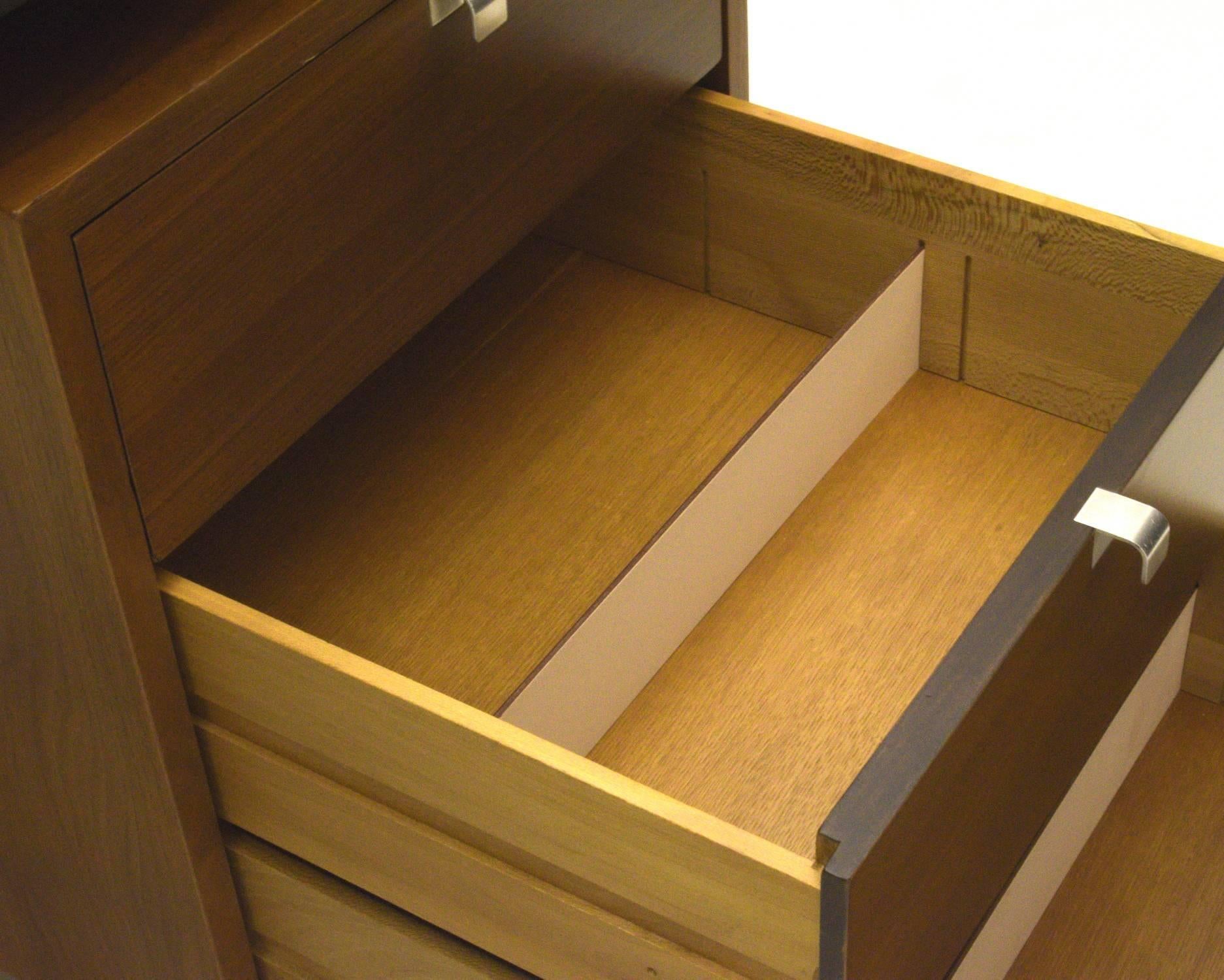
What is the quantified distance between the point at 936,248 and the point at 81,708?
552 millimetres

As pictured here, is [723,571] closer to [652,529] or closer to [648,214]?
[652,529]

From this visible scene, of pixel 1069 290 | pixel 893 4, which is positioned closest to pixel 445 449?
pixel 1069 290

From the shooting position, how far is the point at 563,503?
114 centimetres

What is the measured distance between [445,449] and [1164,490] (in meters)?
0.46

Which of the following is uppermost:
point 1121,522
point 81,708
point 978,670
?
point 1121,522

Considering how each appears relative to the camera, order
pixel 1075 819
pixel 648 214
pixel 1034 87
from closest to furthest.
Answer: pixel 1075 819 < pixel 648 214 < pixel 1034 87

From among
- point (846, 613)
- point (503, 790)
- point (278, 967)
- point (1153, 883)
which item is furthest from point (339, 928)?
point (1153, 883)

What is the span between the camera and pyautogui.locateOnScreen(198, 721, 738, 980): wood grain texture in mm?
821

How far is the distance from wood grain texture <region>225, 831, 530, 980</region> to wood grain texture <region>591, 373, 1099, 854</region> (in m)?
0.14

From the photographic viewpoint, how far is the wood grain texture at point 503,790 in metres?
0.73

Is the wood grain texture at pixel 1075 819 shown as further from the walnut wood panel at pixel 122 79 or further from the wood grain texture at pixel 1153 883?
the walnut wood panel at pixel 122 79

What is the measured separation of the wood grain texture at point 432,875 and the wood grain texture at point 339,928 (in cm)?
2

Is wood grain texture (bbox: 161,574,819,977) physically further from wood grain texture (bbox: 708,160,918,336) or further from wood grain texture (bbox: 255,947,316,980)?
wood grain texture (bbox: 708,160,918,336)

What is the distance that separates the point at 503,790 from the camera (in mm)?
791
